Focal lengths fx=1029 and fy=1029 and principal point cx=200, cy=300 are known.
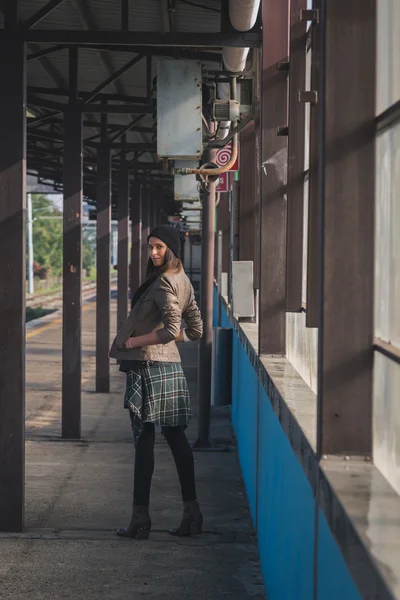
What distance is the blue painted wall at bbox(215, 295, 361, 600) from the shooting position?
280 centimetres

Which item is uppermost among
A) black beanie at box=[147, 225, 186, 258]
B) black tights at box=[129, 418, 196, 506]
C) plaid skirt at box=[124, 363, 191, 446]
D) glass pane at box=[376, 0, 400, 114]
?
glass pane at box=[376, 0, 400, 114]

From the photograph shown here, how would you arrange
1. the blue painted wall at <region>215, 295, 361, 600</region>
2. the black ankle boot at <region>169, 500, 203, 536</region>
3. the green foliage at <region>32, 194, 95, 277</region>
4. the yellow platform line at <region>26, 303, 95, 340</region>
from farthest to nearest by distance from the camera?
the green foliage at <region>32, 194, 95, 277</region>, the yellow platform line at <region>26, 303, 95, 340</region>, the black ankle boot at <region>169, 500, 203, 536</region>, the blue painted wall at <region>215, 295, 361, 600</region>

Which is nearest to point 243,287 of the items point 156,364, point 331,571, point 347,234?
point 156,364

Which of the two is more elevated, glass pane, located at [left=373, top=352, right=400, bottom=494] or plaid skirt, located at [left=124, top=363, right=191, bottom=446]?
glass pane, located at [left=373, top=352, right=400, bottom=494]

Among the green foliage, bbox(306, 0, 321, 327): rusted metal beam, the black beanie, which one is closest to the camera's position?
bbox(306, 0, 321, 327): rusted metal beam

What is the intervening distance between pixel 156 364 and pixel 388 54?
11.6ft

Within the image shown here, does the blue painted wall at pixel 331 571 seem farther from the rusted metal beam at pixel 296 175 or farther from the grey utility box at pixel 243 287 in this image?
the grey utility box at pixel 243 287

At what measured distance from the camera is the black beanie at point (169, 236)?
6.31 meters

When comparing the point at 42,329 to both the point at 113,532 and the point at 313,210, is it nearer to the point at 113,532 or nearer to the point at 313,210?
the point at 113,532

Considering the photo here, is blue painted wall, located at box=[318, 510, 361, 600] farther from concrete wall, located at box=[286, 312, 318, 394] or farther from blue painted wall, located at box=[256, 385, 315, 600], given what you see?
concrete wall, located at box=[286, 312, 318, 394]

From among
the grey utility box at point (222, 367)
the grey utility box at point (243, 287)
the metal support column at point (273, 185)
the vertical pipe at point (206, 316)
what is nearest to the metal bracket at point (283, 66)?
the metal support column at point (273, 185)

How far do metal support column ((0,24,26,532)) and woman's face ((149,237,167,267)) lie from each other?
93 centimetres

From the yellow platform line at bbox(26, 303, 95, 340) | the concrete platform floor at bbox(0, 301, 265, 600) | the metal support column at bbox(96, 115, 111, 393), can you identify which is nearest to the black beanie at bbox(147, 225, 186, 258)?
the concrete platform floor at bbox(0, 301, 265, 600)

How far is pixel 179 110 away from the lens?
7.91 m
